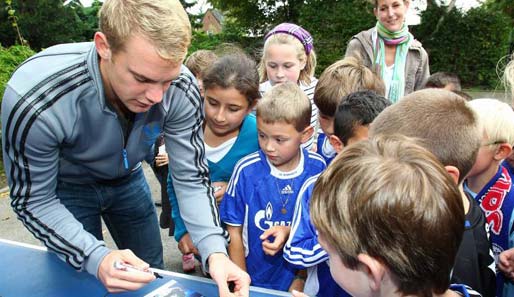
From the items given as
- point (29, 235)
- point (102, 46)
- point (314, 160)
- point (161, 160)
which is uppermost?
point (102, 46)

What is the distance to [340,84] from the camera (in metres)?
2.55

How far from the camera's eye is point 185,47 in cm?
147

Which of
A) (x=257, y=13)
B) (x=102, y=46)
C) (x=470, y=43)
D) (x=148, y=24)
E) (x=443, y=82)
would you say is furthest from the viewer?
(x=257, y=13)

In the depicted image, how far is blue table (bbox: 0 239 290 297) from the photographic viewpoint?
1.60 m

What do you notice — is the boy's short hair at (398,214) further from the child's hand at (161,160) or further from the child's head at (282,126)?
the child's hand at (161,160)

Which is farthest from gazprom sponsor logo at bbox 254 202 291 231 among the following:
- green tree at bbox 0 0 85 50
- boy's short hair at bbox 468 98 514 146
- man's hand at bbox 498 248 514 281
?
green tree at bbox 0 0 85 50

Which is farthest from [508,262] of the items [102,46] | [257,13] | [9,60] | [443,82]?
[257,13]

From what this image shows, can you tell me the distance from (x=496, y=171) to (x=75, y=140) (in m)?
1.93

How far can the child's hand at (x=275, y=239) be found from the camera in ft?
6.22

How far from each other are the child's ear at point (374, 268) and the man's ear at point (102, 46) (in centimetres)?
103

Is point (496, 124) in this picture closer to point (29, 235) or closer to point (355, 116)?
point (355, 116)

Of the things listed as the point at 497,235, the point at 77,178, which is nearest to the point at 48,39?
the point at 77,178

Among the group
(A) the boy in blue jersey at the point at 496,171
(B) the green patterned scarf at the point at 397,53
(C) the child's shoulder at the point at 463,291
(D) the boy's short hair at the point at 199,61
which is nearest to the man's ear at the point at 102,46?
(C) the child's shoulder at the point at 463,291

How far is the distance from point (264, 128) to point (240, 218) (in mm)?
446
